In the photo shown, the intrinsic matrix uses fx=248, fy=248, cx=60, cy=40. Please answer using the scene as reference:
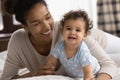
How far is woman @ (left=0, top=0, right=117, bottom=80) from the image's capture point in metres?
1.36

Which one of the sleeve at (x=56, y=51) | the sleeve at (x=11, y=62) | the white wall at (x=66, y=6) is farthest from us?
the white wall at (x=66, y=6)

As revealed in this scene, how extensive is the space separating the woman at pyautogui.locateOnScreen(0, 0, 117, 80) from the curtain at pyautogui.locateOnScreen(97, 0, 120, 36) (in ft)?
6.01

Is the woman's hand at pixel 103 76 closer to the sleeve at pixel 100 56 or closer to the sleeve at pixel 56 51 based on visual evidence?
the sleeve at pixel 100 56

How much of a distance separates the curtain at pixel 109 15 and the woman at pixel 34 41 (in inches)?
72.1

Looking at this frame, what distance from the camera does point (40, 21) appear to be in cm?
137

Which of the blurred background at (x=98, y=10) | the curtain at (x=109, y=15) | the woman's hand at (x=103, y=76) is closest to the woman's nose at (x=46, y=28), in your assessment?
the woman's hand at (x=103, y=76)

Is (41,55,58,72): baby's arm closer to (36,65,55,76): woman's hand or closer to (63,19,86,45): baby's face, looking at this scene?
(36,65,55,76): woman's hand

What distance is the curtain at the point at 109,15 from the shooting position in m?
3.22

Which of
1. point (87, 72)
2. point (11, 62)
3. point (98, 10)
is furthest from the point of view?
point (98, 10)

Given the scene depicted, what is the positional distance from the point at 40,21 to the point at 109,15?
2037 millimetres

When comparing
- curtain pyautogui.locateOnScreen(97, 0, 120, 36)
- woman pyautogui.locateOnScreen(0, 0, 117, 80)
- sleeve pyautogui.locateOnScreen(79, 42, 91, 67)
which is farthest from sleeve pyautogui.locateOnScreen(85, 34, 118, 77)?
curtain pyautogui.locateOnScreen(97, 0, 120, 36)

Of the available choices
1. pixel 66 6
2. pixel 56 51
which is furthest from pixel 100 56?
pixel 66 6

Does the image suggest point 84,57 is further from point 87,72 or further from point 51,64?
point 51,64

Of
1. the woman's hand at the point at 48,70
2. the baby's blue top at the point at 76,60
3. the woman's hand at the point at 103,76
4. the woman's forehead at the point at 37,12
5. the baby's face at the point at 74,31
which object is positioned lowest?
the woman's hand at the point at 103,76
